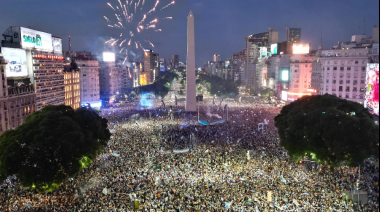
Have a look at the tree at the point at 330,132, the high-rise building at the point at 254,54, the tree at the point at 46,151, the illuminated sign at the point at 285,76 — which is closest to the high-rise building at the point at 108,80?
the high-rise building at the point at 254,54

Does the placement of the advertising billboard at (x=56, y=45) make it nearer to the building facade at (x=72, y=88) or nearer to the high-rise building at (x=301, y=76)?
the building facade at (x=72, y=88)

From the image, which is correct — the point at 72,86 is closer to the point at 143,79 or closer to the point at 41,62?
the point at 41,62

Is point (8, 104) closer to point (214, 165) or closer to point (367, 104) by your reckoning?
point (214, 165)

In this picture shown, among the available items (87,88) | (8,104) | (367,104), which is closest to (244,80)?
(87,88)

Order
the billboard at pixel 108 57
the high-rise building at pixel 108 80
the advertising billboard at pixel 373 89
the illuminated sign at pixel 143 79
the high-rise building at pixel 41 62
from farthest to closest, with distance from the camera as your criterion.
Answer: the illuminated sign at pixel 143 79, the billboard at pixel 108 57, the high-rise building at pixel 108 80, the high-rise building at pixel 41 62, the advertising billboard at pixel 373 89

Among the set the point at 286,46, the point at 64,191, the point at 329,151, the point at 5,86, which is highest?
the point at 286,46

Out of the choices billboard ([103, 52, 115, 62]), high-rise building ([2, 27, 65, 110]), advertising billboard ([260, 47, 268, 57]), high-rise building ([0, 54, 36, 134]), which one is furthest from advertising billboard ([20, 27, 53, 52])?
advertising billboard ([260, 47, 268, 57])

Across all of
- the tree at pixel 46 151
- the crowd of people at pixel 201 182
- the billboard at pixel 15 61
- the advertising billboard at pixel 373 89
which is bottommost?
the crowd of people at pixel 201 182
